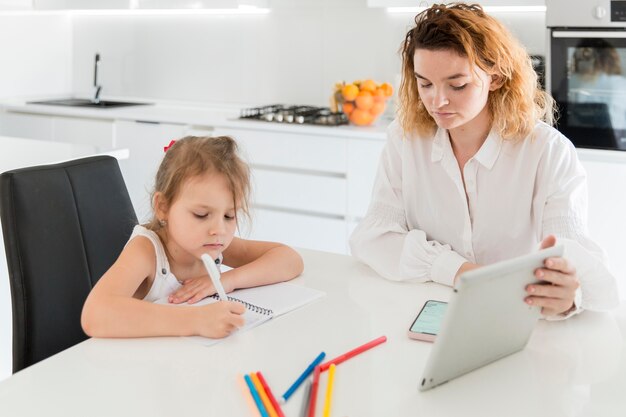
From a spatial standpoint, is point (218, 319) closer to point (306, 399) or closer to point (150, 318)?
point (150, 318)

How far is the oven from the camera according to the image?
3133mm

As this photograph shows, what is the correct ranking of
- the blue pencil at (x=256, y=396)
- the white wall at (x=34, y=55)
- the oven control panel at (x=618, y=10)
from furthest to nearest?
the white wall at (x=34, y=55) → the oven control panel at (x=618, y=10) → the blue pencil at (x=256, y=396)

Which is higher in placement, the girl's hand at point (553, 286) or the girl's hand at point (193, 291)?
the girl's hand at point (553, 286)

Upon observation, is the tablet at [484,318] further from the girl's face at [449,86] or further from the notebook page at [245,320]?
the girl's face at [449,86]

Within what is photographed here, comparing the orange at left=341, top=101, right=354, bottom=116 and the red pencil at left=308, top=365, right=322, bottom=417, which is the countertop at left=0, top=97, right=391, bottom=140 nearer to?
the orange at left=341, top=101, right=354, bottom=116

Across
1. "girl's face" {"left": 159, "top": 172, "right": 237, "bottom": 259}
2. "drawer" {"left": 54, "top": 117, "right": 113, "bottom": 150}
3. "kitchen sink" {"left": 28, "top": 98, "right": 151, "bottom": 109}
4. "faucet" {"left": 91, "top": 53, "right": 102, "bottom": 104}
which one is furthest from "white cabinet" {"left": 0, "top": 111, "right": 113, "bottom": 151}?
"girl's face" {"left": 159, "top": 172, "right": 237, "bottom": 259}

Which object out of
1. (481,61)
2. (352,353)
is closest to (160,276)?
(352,353)

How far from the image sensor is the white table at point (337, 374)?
1129 mm

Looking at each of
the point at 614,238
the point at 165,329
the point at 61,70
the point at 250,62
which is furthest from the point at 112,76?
the point at 165,329

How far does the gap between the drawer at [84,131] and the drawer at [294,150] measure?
2.54ft

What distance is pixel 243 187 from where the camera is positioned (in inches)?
64.6

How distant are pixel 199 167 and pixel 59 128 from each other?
10.3ft

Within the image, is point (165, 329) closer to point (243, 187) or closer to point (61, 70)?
point (243, 187)

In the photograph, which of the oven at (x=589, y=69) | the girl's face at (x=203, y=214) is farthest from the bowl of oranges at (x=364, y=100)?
the girl's face at (x=203, y=214)
